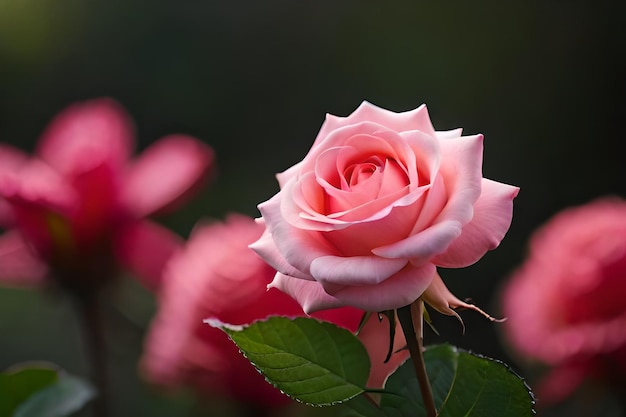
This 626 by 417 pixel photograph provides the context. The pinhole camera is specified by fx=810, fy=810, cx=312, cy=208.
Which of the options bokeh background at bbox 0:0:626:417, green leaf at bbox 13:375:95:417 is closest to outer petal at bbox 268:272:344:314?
green leaf at bbox 13:375:95:417

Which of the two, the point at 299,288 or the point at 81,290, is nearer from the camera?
the point at 299,288

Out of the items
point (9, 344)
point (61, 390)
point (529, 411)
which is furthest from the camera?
point (9, 344)

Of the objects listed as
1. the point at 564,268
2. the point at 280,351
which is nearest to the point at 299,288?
the point at 280,351

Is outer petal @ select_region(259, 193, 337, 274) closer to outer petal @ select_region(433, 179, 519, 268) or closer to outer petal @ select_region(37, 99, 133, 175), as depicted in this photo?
outer petal @ select_region(433, 179, 519, 268)

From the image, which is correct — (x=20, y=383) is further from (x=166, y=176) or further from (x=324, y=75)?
(x=324, y=75)

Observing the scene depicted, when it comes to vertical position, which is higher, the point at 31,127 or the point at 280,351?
the point at 280,351

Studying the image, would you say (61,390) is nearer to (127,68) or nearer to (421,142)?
(421,142)

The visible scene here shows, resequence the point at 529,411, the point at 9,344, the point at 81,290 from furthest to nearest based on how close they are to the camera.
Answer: the point at 9,344 < the point at 81,290 < the point at 529,411

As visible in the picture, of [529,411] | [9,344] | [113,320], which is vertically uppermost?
[529,411]
